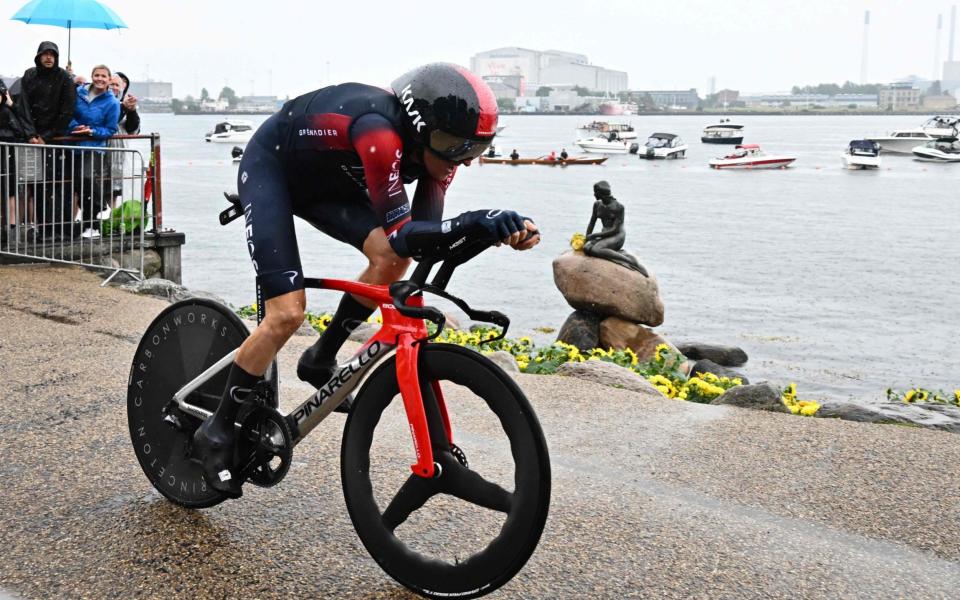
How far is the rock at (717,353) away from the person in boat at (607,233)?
325 cm

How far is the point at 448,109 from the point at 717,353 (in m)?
15.5

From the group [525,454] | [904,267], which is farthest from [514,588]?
[904,267]

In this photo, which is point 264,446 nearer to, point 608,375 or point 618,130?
point 608,375

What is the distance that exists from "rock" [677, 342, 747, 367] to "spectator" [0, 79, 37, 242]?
11.0 m

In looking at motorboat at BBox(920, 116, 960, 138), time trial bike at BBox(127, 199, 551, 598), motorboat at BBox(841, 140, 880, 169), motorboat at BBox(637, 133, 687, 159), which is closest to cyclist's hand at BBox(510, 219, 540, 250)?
time trial bike at BBox(127, 199, 551, 598)

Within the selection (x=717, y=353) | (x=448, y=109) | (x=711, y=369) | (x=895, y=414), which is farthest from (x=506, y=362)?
(x=717, y=353)

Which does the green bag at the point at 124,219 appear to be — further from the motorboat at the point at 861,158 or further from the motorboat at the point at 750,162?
the motorboat at the point at 861,158

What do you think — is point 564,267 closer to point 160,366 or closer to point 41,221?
point 41,221

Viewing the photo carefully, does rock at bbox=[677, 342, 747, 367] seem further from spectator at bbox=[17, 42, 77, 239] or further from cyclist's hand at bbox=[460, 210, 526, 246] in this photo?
cyclist's hand at bbox=[460, 210, 526, 246]

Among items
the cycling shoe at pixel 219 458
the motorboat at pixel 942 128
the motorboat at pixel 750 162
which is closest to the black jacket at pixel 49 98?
the cycling shoe at pixel 219 458

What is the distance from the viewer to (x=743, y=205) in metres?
57.9

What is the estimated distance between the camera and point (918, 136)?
103 meters

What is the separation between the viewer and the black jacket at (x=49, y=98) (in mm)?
11516

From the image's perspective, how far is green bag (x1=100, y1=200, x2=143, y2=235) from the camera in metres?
11.9
